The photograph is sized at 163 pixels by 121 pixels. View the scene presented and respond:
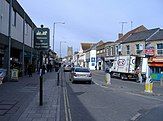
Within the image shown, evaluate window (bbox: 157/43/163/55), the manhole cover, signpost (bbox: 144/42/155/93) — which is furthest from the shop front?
the manhole cover

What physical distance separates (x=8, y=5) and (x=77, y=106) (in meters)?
19.0

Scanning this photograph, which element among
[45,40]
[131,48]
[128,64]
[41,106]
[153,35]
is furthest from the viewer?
[131,48]

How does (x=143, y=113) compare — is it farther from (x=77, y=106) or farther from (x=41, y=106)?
(x=41, y=106)

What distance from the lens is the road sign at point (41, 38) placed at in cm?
1586

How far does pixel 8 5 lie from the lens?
32.0 meters

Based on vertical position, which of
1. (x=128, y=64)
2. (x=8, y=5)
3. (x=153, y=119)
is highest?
(x=8, y=5)

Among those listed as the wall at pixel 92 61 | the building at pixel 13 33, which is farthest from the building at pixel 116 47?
the building at pixel 13 33

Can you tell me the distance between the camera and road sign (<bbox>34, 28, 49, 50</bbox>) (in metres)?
15.9

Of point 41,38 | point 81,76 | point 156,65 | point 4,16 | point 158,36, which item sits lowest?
point 81,76

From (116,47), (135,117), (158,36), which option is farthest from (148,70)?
(135,117)

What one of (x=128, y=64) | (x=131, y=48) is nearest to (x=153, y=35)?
(x=131, y=48)

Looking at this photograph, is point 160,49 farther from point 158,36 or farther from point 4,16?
point 4,16

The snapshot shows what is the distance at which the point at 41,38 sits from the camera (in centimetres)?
1589

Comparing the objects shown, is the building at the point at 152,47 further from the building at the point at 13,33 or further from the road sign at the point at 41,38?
the road sign at the point at 41,38
